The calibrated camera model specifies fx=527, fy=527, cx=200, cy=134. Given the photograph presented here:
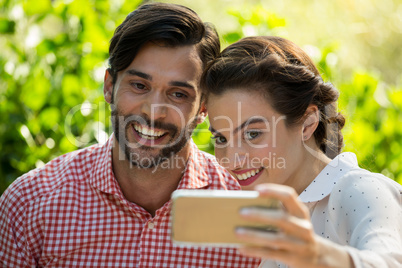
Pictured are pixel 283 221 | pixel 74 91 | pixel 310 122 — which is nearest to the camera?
pixel 283 221

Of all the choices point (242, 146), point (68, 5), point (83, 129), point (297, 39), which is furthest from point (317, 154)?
point (297, 39)

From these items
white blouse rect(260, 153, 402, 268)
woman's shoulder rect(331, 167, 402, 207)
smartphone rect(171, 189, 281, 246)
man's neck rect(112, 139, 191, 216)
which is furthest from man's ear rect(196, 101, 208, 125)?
smartphone rect(171, 189, 281, 246)

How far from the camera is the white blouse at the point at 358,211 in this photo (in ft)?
4.13

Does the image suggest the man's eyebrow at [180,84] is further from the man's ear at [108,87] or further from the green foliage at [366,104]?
the green foliage at [366,104]

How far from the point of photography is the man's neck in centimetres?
235

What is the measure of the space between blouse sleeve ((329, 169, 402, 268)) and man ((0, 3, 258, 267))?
2.61 ft

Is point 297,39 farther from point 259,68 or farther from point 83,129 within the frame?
point 259,68

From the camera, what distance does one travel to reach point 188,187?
2.34m

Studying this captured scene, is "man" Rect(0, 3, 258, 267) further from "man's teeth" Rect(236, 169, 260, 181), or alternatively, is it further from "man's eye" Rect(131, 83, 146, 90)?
"man's teeth" Rect(236, 169, 260, 181)

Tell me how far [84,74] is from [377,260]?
2315mm

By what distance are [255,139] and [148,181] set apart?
2.54 feet

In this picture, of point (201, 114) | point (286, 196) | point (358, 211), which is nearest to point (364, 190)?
point (358, 211)

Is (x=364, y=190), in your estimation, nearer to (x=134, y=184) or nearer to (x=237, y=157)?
(x=237, y=157)

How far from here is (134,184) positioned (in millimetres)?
2359
